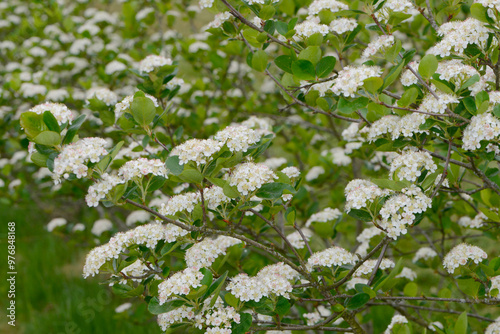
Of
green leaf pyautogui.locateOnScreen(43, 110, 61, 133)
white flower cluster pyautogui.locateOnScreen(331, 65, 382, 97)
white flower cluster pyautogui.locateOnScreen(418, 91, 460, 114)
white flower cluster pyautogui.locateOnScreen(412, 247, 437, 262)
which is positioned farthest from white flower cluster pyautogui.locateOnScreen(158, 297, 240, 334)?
white flower cluster pyautogui.locateOnScreen(412, 247, 437, 262)

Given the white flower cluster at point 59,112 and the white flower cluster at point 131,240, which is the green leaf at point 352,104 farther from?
the white flower cluster at point 59,112

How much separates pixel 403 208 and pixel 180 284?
0.67 metres

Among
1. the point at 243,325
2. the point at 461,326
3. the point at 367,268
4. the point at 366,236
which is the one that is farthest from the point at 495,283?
the point at 243,325

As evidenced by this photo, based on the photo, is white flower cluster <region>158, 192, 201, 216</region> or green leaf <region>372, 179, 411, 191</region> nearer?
green leaf <region>372, 179, 411, 191</region>

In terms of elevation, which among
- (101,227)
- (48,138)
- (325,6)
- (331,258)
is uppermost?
(325,6)

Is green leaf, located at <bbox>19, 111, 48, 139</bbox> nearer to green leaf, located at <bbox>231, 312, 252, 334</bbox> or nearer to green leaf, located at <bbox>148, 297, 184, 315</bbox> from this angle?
green leaf, located at <bbox>148, 297, 184, 315</bbox>

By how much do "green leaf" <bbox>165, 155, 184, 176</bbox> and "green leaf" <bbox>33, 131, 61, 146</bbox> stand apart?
0.30 meters

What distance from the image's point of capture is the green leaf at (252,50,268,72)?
1.78 meters

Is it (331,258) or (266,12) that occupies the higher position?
(266,12)

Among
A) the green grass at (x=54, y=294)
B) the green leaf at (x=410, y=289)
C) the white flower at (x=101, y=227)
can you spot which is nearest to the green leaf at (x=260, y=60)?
the green leaf at (x=410, y=289)

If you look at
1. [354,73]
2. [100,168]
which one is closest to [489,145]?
[354,73]

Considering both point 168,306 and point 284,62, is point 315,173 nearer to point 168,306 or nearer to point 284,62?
point 284,62

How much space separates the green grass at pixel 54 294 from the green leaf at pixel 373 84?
6.12 ft

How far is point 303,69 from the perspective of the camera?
1.51 m
